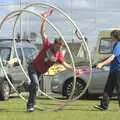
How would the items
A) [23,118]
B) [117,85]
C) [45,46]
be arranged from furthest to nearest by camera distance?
1. [117,85]
2. [45,46]
3. [23,118]

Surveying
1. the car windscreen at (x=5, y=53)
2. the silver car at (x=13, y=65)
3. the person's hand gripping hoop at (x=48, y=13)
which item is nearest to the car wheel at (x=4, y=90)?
the silver car at (x=13, y=65)

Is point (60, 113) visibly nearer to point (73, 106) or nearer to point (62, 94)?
point (73, 106)

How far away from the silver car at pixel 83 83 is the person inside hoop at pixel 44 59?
227 inches

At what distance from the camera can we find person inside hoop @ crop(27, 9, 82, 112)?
14.9 m

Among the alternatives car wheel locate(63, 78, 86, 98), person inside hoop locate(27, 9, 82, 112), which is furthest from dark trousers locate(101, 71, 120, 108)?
car wheel locate(63, 78, 86, 98)

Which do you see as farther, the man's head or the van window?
the van window

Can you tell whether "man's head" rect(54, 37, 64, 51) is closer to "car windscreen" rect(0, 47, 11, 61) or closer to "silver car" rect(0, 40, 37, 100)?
"silver car" rect(0, 40, 37, 100)

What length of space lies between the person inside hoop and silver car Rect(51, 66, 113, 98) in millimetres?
5758

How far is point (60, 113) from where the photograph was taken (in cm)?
1515

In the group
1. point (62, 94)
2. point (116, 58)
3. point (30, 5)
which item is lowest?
point (62, 94)

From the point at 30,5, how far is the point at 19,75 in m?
5.83

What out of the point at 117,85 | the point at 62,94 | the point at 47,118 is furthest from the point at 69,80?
the point at 47,118

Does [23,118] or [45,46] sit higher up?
[45,46]

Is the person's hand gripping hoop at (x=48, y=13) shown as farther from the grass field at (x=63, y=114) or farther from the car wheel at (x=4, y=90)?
the car wheel at (x=4, y=90)
